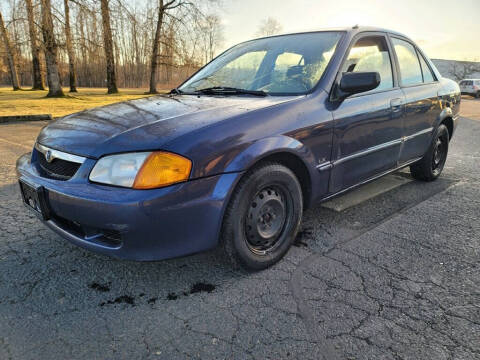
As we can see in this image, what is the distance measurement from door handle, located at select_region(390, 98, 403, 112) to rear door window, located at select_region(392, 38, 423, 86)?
0.29 m

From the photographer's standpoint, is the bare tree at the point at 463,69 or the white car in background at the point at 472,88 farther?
the bare tree at the point at 463,69

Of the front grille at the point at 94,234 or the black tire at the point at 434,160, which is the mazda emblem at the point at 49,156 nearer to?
the front grille at the point at 94,234

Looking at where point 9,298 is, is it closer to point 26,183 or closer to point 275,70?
point 26,183

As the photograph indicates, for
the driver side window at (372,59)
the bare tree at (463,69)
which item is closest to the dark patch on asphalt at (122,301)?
the driver side window at (372,59)

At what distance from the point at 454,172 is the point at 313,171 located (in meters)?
3.33

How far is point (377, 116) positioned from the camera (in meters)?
2.90

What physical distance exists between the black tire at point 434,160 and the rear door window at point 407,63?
74cm

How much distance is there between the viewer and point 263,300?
1.98 metres

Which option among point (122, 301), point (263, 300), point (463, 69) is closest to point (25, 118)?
point (122, 301)

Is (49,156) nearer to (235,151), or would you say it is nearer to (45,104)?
(235,151)

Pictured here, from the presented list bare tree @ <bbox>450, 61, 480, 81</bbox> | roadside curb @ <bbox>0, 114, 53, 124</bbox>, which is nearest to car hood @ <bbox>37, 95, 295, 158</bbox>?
roadside curb @ <bbox>0, 114, 53, 124</bbox>

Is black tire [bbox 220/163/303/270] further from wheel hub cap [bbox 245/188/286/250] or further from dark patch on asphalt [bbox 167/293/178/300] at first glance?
dark patch on asphalt [bbox 167/293/178/300]

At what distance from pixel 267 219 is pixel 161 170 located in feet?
2.72

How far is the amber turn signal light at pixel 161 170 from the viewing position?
1784 millimetres
